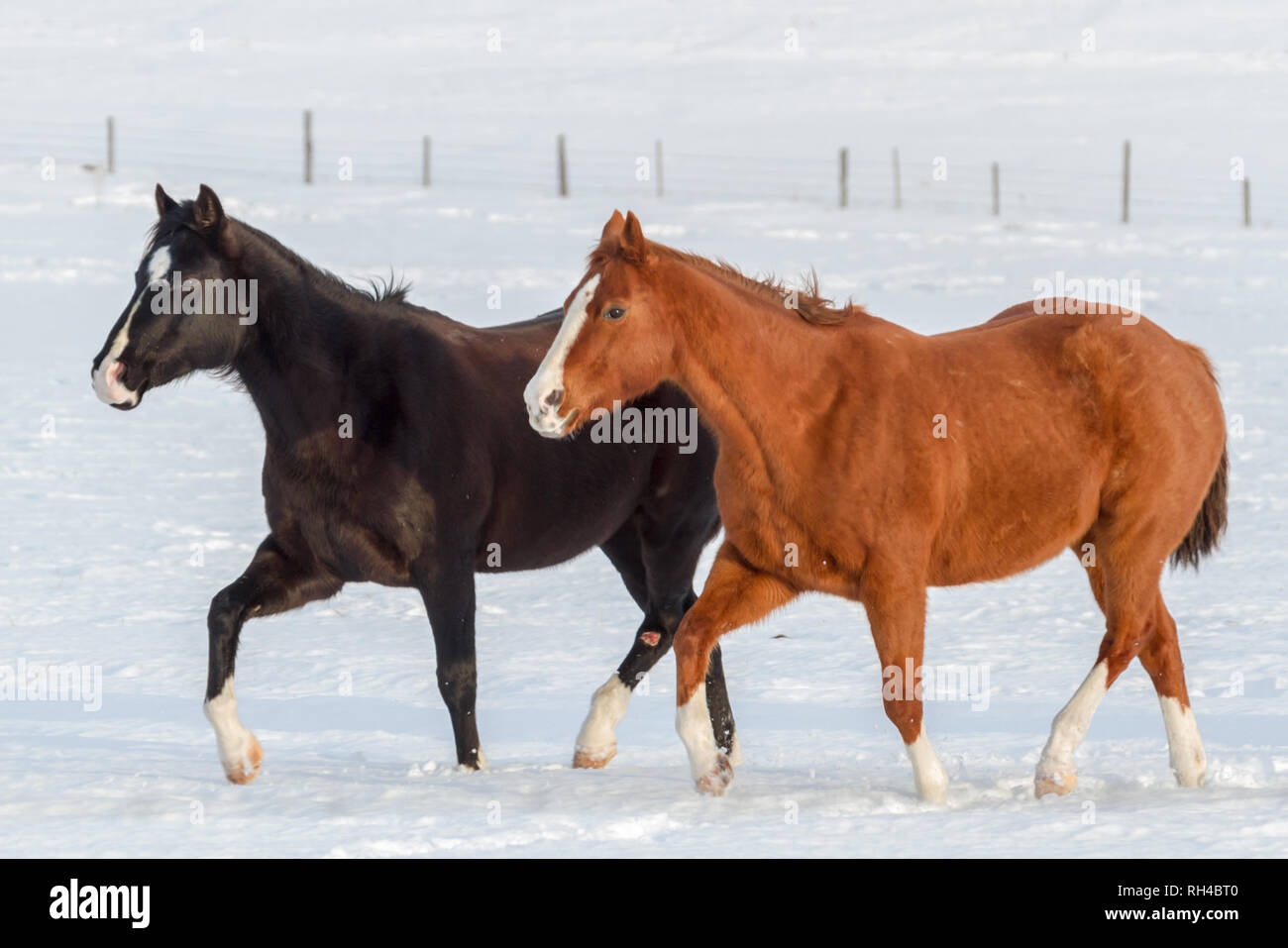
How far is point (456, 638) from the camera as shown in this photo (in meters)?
6.18

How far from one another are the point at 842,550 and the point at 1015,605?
4.50 m

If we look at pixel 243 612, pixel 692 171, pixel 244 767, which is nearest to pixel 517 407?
pixel 243 612

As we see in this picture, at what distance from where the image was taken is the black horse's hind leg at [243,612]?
591 cm

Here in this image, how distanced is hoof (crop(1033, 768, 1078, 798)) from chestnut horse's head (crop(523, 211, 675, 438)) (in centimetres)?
187

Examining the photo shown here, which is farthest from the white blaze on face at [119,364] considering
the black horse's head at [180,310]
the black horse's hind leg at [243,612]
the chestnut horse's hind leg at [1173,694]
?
the chestnut horse's hind leg at [1173,694]

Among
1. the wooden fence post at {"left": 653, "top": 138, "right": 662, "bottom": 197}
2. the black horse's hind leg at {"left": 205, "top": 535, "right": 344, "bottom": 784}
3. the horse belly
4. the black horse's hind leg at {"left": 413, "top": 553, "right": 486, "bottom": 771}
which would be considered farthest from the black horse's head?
the wooden fence post at {"left": 653, "top": 138, "right": 662, "bottom": 197}

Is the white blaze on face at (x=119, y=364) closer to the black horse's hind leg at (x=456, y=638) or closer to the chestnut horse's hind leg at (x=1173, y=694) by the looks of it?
the black horse's hind leg at (x=456, y=638)

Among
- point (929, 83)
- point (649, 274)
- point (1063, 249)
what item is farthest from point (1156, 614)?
point (929, 83)

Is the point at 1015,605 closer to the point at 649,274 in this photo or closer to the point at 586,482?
the point at 586,482

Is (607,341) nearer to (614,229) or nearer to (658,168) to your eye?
(614,229)

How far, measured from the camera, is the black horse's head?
19.0ft

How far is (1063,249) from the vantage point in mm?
23219

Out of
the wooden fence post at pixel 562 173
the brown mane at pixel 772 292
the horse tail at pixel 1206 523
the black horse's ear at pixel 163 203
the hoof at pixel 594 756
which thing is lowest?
the hoof at pixel 594 756

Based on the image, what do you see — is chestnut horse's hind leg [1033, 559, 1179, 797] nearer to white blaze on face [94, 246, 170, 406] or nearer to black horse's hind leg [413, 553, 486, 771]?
black horse's hind leg [413, 553, 486, 771]
